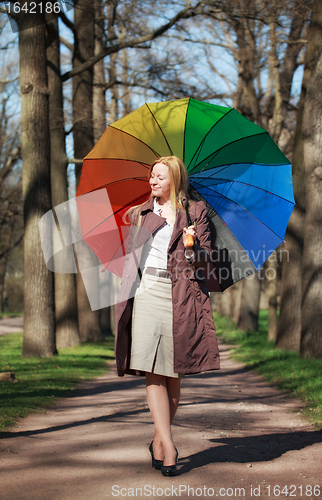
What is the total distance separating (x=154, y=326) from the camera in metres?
3.38

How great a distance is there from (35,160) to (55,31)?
398cm

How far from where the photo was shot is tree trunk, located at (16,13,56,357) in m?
9.55

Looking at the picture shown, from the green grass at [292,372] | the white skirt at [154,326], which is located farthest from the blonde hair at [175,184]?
the green grass at [292,372]

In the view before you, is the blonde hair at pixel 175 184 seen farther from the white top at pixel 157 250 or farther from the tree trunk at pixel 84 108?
the tree trunk at pixel 84 108

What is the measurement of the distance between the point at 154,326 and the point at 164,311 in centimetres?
12

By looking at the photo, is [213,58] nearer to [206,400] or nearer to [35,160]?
[35,160]

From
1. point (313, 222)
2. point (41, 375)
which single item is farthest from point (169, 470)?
point (313, 222)

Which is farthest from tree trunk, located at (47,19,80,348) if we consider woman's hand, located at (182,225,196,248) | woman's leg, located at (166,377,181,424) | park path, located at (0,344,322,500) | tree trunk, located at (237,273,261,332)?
woman's hand, located at (182,225,196,248)

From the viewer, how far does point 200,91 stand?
14656mm

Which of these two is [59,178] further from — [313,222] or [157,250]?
[157,250]

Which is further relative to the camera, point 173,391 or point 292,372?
point 292,372

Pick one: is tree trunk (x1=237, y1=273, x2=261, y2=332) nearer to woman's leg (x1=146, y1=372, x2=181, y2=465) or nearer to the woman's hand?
woman's leg (x1=146, y1=372, x2=181, y2=465)

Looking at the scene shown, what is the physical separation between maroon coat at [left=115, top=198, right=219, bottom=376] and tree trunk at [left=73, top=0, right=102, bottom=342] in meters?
10.2

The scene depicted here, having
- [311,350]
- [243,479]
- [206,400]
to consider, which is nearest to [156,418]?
[243,479]
